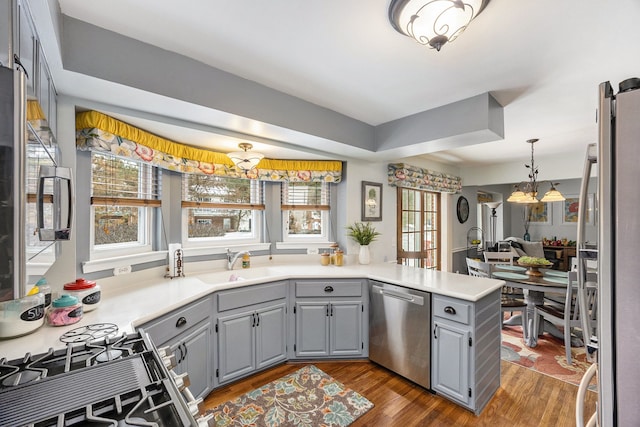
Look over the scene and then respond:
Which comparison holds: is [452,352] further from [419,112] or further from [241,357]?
[419,112]

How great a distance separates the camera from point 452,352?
2.13m

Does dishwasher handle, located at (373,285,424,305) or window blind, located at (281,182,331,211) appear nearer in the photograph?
dishwasher handle, located at (373,285,424,305)

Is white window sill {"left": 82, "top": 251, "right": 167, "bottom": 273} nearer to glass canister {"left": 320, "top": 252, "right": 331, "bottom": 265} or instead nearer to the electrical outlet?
the electrical outlet

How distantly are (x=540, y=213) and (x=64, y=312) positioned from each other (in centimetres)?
886

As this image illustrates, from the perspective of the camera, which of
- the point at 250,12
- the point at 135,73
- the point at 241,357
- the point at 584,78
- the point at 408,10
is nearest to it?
the point at 408,10

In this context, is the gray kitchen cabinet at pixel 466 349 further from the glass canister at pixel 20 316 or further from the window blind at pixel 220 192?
the glass canister at pixel 20 316

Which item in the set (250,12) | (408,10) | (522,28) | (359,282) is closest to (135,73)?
(250,12)

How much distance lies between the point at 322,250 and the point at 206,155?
1635 millimetres

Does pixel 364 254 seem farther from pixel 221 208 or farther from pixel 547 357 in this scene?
pixel 547 357

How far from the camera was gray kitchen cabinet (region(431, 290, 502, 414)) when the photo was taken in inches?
80.6

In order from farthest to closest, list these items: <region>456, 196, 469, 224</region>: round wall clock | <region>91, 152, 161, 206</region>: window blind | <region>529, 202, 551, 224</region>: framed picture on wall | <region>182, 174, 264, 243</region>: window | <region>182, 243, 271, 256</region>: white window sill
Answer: <region>529, 202, 551, 224</region>: framed picture on wall < <region>456, 196, 469, 224</region>: round wall clock < <region>182, 174, 264, 243</region>: window < <region>182, 243, 271, 256</region>: white window sill < <region>91, 152, 161, 206</region>: window blind

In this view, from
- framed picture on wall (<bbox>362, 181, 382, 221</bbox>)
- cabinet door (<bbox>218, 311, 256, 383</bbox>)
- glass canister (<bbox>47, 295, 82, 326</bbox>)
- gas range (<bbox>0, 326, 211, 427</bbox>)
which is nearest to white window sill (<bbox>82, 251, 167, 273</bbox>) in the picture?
glass canister (<bbox>47, 295, 82, 326</bbox>)

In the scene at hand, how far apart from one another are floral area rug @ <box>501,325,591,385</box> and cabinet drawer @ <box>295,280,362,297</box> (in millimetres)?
1720

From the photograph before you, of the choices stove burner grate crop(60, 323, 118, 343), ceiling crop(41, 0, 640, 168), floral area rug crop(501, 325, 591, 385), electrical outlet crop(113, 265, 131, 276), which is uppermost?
ceiling crop(41, 0, 640, 168)
